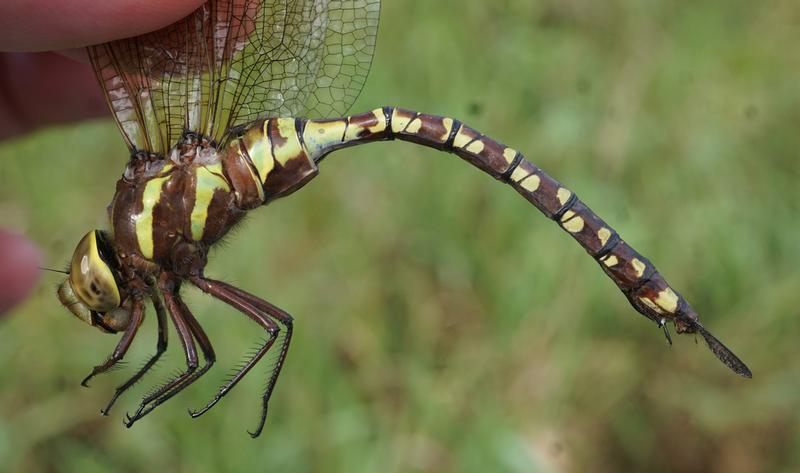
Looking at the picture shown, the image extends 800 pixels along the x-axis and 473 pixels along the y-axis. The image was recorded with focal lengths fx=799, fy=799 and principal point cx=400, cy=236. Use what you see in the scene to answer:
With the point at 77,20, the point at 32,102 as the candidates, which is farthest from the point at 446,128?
the point at 32,102

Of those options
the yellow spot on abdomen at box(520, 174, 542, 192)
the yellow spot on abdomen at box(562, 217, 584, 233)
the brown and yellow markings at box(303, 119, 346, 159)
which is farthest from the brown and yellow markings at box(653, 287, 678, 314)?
the brown and yellow markings at box(303, 119, 346, 159)

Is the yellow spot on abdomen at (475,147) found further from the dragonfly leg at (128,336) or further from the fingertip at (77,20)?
the dragonfly leg at (128,336)

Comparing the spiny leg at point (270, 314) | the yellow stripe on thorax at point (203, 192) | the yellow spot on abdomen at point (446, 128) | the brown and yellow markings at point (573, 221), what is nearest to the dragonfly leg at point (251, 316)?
the spiny leg at point (270, 314)

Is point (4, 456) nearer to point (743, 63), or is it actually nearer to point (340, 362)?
point (340, 362)

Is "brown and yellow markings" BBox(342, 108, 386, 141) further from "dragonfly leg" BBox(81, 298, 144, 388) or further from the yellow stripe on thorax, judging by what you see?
"dragonfly leg" BBox(81, 298, 144, 388)

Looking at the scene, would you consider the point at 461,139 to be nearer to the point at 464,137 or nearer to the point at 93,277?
the point at 464,137

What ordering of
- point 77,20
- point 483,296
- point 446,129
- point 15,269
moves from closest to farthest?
point 77,20 → point 446,129 → point 15,269 → point 483,296

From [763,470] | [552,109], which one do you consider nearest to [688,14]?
[552,109]
